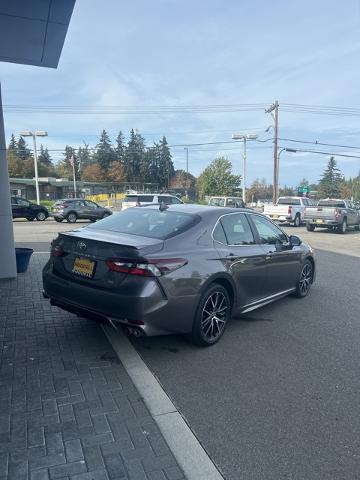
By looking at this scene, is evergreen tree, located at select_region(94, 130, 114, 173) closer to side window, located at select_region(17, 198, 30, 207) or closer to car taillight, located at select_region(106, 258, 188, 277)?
side window, located at select_region(17, 198, 30, 207)

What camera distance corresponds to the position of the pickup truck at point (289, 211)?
24422 millimetres

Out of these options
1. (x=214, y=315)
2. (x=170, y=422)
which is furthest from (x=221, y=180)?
(x=170, y=422)

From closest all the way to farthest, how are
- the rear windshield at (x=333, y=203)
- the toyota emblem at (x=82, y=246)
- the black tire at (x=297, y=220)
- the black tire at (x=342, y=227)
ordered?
the toyota emblem at (x=82, y=246), the black tire at (x=342, y=227), the rear windshield at (x=333, y=203), the black tire at (x=297, y=220)

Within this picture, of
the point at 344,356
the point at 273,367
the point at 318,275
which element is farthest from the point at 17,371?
the point at 318,275

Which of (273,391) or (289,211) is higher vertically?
(289,211)

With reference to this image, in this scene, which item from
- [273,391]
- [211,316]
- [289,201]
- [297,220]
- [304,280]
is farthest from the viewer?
[289,201]

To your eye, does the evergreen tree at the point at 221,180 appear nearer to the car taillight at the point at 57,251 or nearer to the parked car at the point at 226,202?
the parked car at the point at 226,202

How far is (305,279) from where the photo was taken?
6664 mm

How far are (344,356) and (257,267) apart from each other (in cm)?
147

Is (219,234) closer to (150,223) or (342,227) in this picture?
(150,223)

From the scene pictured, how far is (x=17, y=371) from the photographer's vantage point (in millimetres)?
3631

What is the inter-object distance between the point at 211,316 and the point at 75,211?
2137cm

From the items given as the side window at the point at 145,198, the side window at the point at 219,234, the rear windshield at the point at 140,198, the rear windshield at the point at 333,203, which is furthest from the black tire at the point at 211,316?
Answer: the side window at the point at 145,198

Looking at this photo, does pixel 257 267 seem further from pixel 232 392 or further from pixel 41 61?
pixel 41 61
